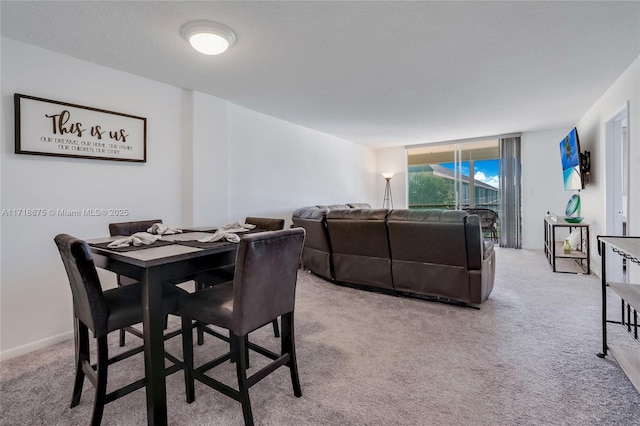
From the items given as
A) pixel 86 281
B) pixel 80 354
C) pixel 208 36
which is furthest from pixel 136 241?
pixel 208 36

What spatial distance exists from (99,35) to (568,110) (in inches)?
218

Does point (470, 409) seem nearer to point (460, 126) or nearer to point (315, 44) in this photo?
point (315, 44)

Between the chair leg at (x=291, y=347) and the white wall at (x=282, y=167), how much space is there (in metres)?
2.47

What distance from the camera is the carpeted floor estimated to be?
1546mm

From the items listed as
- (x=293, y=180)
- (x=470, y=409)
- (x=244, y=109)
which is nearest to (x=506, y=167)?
(x=293, y=180)

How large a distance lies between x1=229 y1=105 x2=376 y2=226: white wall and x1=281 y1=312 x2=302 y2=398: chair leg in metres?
2.47

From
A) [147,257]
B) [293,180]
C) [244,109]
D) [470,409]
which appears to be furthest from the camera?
[293,180]

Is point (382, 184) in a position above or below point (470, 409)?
above

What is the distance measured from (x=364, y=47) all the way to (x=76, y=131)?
2.44 metres

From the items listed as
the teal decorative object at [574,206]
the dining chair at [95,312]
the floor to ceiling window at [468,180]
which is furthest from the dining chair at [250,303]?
the floor to ceiling window at [468,180]

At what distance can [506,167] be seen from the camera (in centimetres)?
612

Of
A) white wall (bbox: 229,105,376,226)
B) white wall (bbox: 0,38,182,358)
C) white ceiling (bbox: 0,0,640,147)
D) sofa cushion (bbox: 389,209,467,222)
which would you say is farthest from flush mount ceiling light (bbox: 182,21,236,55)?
sofa cushion (bbox: 389,209,467,222)

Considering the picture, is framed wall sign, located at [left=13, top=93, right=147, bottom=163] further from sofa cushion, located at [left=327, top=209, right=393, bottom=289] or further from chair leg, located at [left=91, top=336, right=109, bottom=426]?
sofa cushion, located at [left=327, top=209, right=393, bottom=289]

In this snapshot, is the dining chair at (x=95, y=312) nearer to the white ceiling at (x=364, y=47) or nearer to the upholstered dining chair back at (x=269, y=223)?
the upholstered dining chair back at (x=269, y=223)
